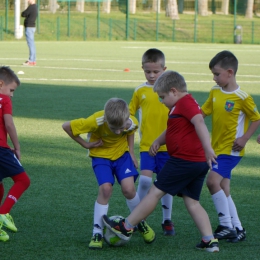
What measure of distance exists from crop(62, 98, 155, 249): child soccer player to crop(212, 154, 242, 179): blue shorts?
2.19 ft

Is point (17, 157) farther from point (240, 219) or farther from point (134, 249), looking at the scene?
point (240, 219)

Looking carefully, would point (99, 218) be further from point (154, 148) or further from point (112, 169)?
point (154, 148)

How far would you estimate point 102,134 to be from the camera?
5391 millimetres

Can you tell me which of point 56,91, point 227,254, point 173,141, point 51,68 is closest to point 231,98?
point 173,141

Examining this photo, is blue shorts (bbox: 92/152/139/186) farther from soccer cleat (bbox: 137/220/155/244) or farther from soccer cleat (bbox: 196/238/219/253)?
soccer cleat (bbox: 196/238/219/253)

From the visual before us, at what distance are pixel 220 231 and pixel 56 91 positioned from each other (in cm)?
1041

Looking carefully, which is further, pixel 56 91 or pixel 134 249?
pixel 56 91

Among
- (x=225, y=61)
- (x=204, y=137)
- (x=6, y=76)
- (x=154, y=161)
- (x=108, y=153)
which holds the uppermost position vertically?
(x=225, y=61)

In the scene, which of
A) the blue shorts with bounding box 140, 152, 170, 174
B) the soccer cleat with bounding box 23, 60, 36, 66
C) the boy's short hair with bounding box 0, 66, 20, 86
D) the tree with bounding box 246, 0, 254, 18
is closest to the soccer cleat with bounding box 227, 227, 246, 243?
the blue shorts with bounding box 140, 152, 170, 174

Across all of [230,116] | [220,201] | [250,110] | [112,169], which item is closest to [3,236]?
[112,169]

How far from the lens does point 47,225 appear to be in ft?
18.7

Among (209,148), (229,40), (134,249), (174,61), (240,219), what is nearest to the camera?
(209,148)

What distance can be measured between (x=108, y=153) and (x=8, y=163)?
0.81 metres

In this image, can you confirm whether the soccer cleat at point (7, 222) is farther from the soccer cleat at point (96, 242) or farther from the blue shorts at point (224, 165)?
the blue shorts at point (224, 165)
